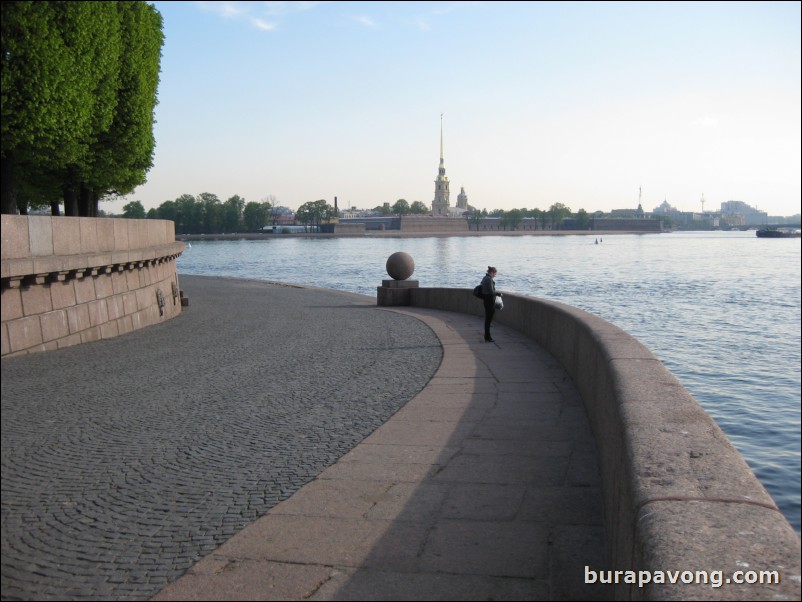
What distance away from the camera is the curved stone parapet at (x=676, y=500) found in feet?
7.38

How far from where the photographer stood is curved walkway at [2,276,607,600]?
137 inches

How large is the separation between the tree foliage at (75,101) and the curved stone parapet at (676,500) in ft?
24.9

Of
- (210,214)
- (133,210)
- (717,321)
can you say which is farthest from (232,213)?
(717,321)

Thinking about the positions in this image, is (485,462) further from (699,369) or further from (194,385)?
(699,369)

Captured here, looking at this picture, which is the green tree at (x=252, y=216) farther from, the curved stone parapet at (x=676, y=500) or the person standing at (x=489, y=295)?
the curved stone parapet at (x=676, y=500)

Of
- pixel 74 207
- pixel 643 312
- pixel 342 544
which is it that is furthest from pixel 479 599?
pixel 643 312

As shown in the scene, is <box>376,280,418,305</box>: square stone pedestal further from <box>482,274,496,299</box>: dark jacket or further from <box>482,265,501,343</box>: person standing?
<box>482,274,496,299</box>: dark jacket

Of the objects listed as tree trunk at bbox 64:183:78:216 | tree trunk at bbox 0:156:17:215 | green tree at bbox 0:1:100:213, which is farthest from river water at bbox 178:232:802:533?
tree trunk at bbox 64:183:78:216

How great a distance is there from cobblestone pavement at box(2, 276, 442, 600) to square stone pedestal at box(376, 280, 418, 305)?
923 centimetres

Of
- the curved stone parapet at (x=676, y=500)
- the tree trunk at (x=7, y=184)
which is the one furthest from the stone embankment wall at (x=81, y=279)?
the tree trunk at (x=7, y=184)

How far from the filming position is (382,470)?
5598mm

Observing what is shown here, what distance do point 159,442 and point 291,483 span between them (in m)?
1.43

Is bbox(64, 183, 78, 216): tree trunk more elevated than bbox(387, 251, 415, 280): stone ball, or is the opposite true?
bbox(64, 183, 78, 216): tree trunk

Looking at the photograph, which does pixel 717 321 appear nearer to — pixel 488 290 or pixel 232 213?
pixel 488 290
